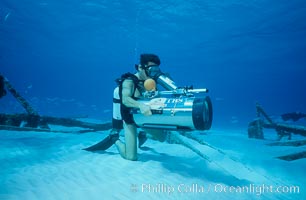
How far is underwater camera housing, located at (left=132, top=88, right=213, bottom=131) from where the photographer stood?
3.87 meters

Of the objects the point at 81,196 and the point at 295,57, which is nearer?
the point at 81,196

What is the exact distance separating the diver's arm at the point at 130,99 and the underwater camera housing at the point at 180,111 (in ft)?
0.43

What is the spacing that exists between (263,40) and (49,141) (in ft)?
104

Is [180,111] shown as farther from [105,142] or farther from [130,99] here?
[105,142]

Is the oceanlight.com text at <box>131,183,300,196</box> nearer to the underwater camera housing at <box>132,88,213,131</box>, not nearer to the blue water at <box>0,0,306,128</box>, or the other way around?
the underwater camera housing at <box>132,88,213,131</box>

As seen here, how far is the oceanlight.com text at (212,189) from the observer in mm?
3943

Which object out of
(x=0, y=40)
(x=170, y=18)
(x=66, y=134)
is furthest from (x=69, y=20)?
(x=66, y=134)

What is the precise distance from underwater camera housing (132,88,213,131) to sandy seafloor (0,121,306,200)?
1179 mm

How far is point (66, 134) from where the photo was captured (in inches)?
341

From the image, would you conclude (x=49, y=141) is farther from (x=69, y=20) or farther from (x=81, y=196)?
(x=69, y=20)

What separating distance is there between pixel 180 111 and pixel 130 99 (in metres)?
1.27

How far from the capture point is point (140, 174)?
4.56 metres

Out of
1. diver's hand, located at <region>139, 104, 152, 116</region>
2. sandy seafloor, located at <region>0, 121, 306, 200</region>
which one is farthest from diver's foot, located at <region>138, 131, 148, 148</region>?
diver's hand, located at <region>139, 104, 152, 116</region>

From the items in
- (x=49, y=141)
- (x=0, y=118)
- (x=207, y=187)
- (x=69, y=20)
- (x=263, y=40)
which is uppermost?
(x=69, y=20)
